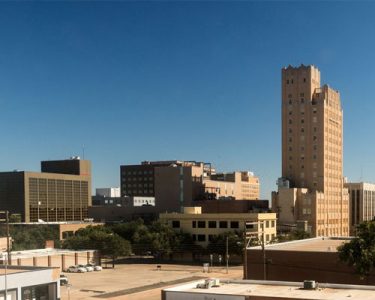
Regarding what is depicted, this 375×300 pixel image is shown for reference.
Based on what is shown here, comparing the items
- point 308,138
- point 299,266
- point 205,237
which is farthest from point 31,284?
point 308,138

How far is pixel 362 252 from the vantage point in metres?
59.3

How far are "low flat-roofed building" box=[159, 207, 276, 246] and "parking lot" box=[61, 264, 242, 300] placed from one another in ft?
39.8

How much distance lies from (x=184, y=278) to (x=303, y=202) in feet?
221

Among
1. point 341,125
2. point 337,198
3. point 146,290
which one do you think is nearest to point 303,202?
point 337,198

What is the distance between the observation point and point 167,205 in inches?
7210

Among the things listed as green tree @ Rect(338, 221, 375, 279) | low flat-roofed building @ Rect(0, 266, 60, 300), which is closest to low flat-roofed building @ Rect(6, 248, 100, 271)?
low flat-roofed building @ Rect(0, 266, 60, 300)

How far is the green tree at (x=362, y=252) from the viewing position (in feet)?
194

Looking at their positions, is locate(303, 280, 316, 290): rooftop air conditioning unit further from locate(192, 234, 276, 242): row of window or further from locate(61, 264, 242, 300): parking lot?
locate(192, 234, 276, 242): row of window

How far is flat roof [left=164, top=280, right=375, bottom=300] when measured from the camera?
45969 millimetres

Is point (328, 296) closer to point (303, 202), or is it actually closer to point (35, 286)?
point (35, 286)

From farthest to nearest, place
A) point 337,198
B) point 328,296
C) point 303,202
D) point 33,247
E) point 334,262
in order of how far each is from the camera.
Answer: point 337,198 → point 303,202 → point 33,247 → point 334,262 → point 328,296

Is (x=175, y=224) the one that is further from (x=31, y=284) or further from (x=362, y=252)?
(x=31, y=284)

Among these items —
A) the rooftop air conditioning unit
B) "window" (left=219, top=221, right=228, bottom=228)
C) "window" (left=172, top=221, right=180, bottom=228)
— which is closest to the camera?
the rooftop air conditioning unit

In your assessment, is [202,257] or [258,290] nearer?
[258,290]
